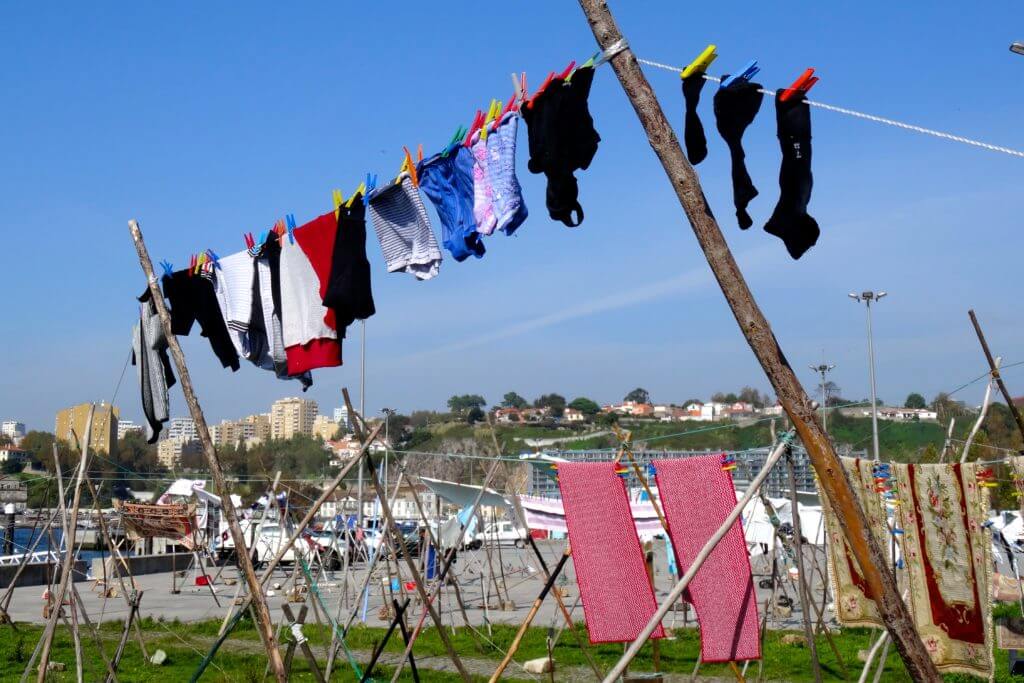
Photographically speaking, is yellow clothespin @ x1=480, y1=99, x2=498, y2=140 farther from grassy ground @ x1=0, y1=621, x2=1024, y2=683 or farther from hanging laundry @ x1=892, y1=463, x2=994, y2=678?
grassy ground @ x1=0, y1=621, x2=1024, y2=683

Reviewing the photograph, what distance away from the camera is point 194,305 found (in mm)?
7773

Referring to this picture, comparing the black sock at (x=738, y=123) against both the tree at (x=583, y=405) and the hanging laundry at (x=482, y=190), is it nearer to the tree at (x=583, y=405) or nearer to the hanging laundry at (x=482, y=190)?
the hanging laundry at (x=482, y=190)

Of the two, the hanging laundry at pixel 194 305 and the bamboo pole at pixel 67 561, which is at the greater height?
the hanging laundry at pixel 194 305

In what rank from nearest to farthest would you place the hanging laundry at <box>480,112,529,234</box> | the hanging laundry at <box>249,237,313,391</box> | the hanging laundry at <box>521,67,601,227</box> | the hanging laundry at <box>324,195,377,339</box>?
the hanging laundry at <box>521,67,601,227</box> → the hanging laundry at <box>480,112,529,234</box> → the hanging laundry at <box>324,195,377,339</box> → the hanging laundry at <box>249,237,313,391</box>

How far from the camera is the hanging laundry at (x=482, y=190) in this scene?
5.71 meters

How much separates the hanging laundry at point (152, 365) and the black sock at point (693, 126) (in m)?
4.81

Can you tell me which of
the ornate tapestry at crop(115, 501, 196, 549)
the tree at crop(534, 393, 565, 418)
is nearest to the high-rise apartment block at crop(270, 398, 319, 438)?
the tree at crop(534, 393, 565, 418)

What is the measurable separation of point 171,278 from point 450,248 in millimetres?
2744

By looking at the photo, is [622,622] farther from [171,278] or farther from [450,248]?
[171,278]

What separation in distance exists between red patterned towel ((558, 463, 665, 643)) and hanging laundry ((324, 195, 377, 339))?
1.73 meters

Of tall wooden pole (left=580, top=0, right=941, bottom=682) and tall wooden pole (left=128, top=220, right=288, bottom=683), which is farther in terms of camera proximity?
tall wooden pole (left=128, top=220, right=288, bottom=683)

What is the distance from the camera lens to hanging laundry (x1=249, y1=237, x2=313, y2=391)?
7.25m

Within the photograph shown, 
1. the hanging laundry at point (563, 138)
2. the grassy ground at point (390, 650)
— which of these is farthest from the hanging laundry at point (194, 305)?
the hanging laundry at point (563, 138)

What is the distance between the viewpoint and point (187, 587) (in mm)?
20938
